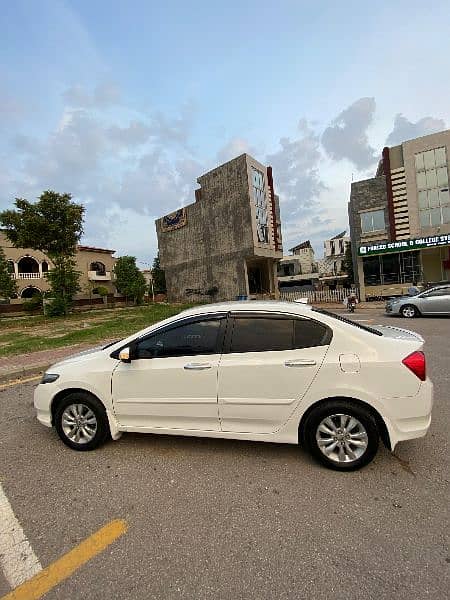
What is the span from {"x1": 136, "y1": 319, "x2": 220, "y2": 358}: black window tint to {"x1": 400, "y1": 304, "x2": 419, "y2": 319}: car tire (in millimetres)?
12213

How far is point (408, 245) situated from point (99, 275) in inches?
1424

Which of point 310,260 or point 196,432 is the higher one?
point 310,260

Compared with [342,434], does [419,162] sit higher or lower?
higher

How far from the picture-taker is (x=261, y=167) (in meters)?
28.1

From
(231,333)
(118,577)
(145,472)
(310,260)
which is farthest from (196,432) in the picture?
(310,260)

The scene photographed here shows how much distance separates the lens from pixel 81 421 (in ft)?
11.2

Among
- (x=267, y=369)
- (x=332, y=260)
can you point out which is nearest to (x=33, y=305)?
(x=267, y=369)

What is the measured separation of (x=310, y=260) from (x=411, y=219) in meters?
40.6

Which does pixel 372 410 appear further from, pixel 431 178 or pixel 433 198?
pixel 431 178

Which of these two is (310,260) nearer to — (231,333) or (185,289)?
(185,289)

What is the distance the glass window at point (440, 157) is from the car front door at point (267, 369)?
87.7 feet

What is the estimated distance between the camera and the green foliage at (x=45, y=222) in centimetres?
2089

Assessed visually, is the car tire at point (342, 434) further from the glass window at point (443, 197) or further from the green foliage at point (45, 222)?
the glass window at point (443, 197)

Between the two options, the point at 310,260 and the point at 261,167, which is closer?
the point at 261,167
